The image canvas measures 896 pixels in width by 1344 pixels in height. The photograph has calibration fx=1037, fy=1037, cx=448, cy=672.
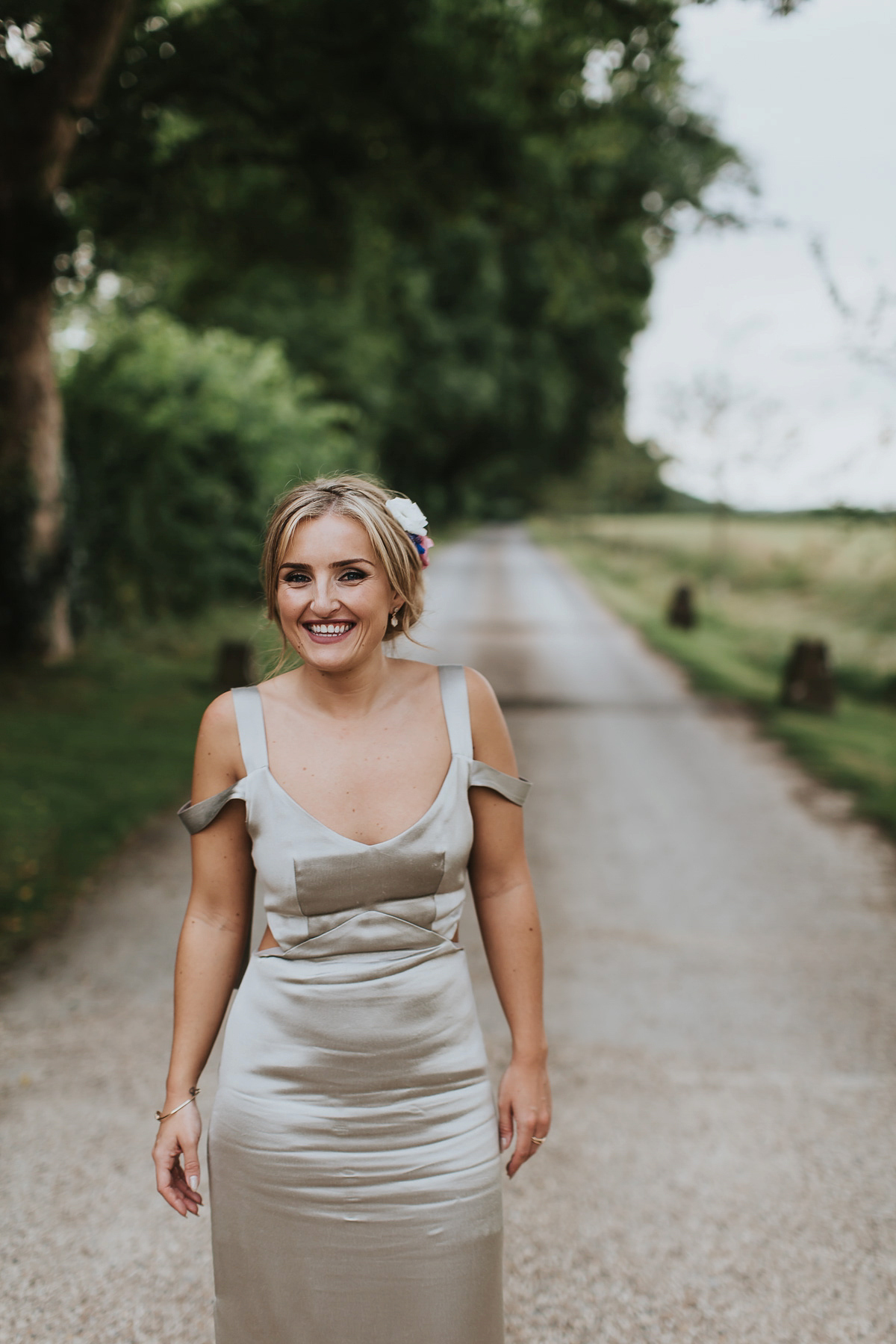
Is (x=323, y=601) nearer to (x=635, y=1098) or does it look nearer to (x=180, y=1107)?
(x=180, y=1107)

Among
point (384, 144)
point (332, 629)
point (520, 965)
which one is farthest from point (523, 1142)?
point (384, 144)

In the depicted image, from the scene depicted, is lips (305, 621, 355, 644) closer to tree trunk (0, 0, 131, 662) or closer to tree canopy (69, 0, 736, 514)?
tree trunk (0, 0, 131, 662)

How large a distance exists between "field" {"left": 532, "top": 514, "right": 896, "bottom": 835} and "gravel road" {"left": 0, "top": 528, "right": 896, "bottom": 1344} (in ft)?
7.11

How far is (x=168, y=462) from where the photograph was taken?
13.2 meters

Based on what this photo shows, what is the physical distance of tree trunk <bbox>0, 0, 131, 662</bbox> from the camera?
8492mm

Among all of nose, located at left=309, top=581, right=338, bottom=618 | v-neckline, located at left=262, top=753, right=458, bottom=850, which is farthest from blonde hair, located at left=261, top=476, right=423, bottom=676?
v-neckline, located at left=262, top=753, right=458, bottom=850

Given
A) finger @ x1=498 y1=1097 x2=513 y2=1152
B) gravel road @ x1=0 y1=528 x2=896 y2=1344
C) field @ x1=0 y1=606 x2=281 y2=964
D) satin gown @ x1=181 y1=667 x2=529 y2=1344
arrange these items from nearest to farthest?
satin gown @ x1=181 y1=667 x2=529 y2=1344, finger @ x1=498 y1=1097 x2=513 y2=1152, gravel road @ x1=0 y1=528 x2=896 y2=1344, field @ x1=0 y1=606 x2=281 y2=964

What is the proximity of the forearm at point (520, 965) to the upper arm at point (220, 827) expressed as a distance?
0.49 m

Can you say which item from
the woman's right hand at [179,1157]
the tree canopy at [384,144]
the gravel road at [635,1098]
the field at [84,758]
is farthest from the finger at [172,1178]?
the tree canopy at [384,144]

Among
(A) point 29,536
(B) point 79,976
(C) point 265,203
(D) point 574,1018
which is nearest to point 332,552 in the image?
(D) point 574,1018

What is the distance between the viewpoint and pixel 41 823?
629 centimetres

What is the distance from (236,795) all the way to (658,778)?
7069mm

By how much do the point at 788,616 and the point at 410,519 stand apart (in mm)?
21687

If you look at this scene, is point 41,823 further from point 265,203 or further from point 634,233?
point 634,233
